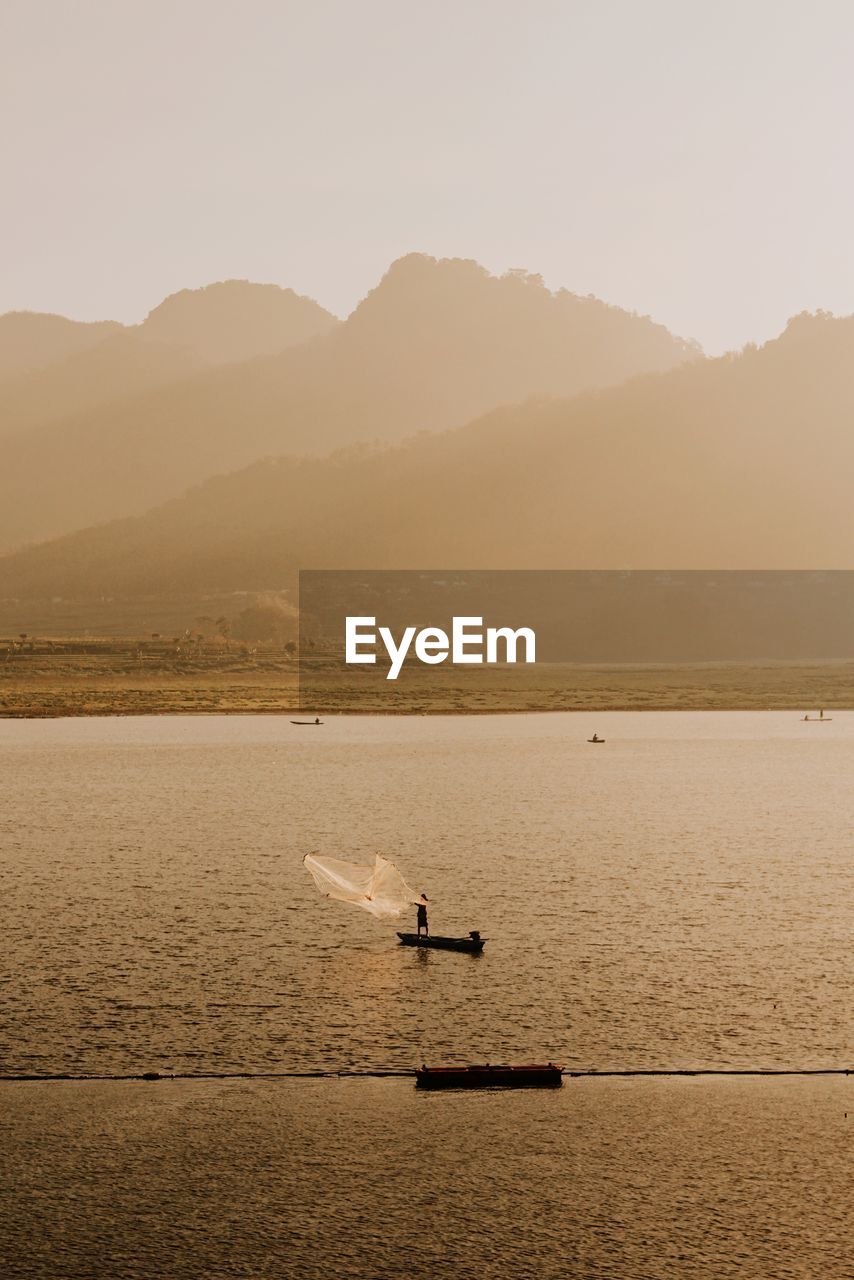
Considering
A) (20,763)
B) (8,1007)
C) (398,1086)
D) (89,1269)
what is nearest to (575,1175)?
(398,1086)

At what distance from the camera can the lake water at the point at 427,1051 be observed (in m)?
11.3

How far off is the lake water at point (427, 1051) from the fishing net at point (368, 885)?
49cm

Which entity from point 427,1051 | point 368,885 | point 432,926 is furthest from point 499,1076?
point 368,885

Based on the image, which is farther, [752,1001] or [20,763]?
[20,763]

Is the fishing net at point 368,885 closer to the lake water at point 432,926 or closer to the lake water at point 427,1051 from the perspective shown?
the lake water at point 427,1051

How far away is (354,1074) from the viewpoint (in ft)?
52.4

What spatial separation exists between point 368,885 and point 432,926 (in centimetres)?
148

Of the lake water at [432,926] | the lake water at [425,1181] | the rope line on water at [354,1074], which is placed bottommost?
the lake water at [432,926]

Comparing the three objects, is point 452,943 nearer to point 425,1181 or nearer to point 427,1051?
point 427,1051

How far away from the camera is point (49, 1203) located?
11.9 m

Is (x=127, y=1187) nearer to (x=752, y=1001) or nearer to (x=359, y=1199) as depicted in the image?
(x=359, y=1199)

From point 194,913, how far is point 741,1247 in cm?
1874

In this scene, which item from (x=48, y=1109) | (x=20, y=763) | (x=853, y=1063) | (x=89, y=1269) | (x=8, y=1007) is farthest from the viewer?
(x=20, y=763)

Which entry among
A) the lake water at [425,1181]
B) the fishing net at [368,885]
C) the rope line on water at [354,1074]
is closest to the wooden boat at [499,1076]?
the lake water at [425,1181]
